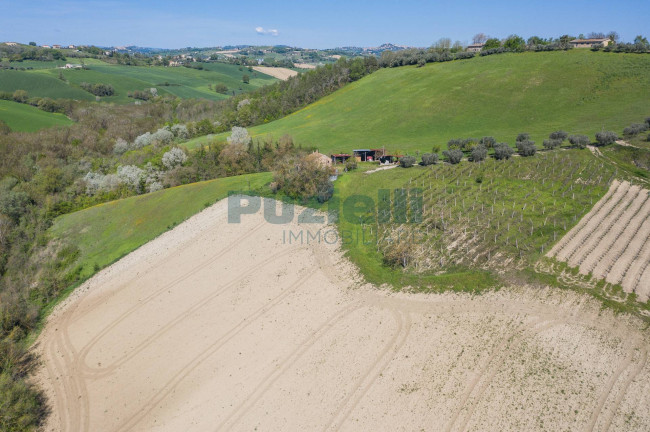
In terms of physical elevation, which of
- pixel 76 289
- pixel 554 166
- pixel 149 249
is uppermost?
pixel 554 166

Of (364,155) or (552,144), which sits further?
(364,155)

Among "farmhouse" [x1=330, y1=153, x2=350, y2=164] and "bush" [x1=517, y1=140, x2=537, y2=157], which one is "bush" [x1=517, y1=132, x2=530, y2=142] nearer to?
"bush" [x1=517, y1=140, x2=537, y2=157]

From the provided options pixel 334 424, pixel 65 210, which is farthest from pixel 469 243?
pixel 65 210

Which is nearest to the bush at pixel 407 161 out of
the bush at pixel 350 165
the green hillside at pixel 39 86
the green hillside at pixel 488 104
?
the bush at pixel 350 165

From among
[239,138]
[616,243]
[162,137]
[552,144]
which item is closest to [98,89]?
[162,137]

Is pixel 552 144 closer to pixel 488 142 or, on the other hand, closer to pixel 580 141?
pixel 580 141

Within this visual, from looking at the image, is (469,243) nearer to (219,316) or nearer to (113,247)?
(219,316)

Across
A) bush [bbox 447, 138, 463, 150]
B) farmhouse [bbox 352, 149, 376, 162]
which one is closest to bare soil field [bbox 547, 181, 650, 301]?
bush [bbox 447, 138, 463, 150]
